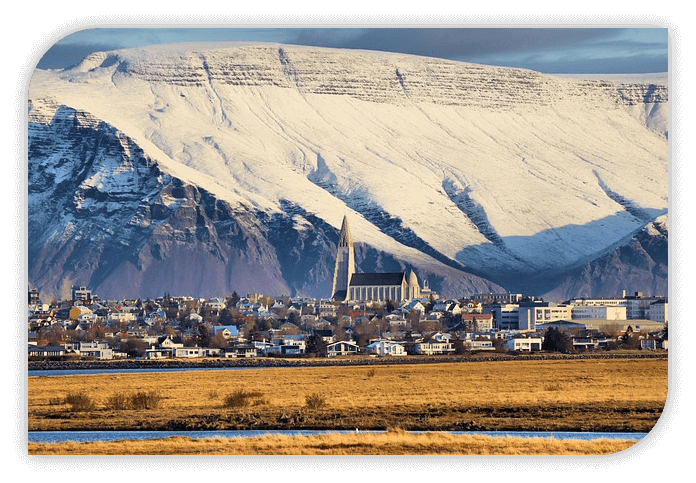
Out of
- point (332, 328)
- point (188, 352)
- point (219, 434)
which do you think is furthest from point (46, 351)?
point (219, 434)

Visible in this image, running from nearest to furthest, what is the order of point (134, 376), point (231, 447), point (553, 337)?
1. point (231, 447)
2. point (134, 376)
3. point (553, 337)

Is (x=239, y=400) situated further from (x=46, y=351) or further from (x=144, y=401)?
(x=46, y=351)

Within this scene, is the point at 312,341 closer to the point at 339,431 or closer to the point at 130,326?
the point at 130,326

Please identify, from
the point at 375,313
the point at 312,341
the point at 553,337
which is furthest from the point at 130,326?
the point at 553,337

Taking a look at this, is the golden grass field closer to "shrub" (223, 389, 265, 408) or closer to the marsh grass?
the marsh grass

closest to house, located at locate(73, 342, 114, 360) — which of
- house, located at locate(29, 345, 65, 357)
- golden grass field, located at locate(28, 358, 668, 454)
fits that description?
house, located at locate(29, 345, 65, 357)

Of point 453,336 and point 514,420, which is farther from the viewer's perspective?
point 453,336
